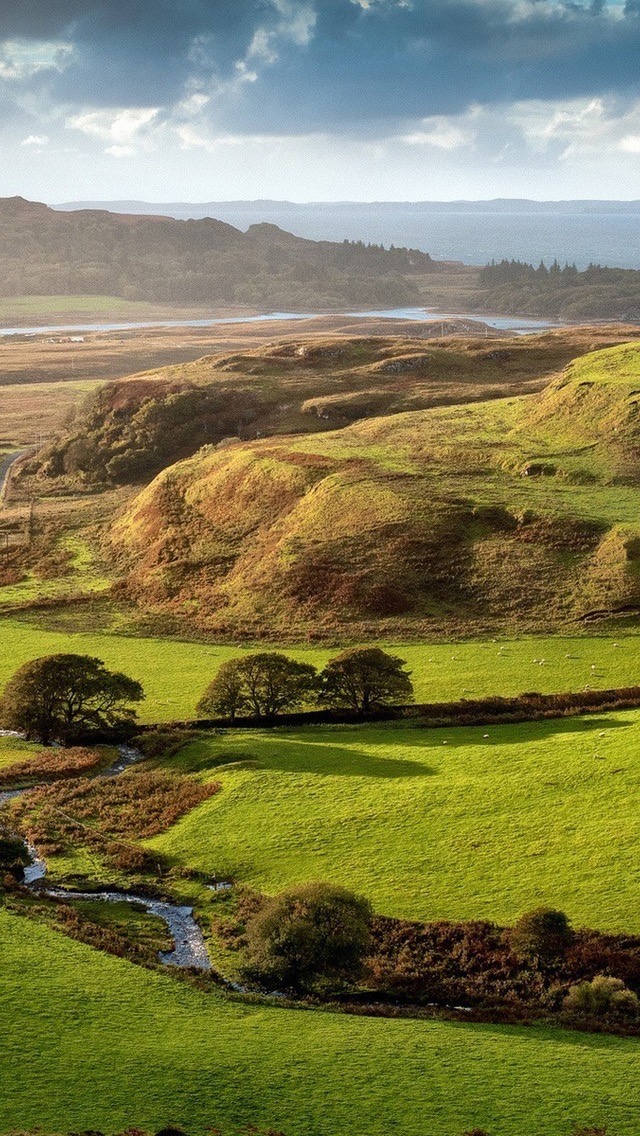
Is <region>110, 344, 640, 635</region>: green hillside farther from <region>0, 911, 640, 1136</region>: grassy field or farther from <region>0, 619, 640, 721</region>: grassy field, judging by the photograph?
<region>0, 911, 640, 1136</region>: grassy field

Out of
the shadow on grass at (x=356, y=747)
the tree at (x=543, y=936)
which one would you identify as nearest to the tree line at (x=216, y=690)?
the shadow on grass at (x=356, y=747)

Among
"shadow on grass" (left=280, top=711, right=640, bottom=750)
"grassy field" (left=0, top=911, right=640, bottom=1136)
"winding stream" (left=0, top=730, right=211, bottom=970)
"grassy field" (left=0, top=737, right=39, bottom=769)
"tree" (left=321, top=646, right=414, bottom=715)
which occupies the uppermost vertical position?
"tree" (left=321, top=646, right=414, bottom=715)

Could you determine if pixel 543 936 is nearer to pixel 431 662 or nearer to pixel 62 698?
pixel 62 698

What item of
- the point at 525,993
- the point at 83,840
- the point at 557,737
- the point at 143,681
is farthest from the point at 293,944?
the point at 143,681

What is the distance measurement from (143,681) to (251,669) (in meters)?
10.3

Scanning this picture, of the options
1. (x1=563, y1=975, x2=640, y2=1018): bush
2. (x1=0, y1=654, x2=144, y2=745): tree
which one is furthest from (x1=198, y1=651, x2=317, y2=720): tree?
(x1=563, y1=975, x2=640, y2=1018): bush

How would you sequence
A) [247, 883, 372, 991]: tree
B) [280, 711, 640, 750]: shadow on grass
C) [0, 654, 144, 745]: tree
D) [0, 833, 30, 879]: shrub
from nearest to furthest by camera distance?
[247, 883, 372, 991]: tree, [0, 833, 30, 879]: shrub, [280, 711, 640, 750]: shadow on grass, [0, 654, 144, 745]: tree

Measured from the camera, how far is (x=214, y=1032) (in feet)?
104

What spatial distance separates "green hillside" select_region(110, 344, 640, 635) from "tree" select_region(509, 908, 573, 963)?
114 feet

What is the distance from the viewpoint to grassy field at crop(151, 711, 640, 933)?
40.0 m

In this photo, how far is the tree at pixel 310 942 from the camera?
35312 millimetres

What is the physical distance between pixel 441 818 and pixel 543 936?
973cm

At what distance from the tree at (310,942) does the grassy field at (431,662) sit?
2451cm

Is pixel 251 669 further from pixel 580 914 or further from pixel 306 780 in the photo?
pixel 580 914
